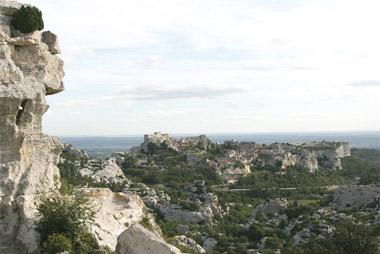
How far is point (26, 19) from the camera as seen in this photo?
1254cm

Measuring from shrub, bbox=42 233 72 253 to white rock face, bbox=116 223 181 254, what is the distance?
A: 4.76ft

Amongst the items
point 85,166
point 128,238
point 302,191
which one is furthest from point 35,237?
point 302,191

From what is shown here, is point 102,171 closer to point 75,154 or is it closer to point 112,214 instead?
Result: point 75,154

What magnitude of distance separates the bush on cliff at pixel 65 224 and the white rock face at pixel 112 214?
0.49m

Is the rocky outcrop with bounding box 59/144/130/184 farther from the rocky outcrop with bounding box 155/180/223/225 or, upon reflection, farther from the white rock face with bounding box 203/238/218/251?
the white rock face with bounding box 203/238/218/251

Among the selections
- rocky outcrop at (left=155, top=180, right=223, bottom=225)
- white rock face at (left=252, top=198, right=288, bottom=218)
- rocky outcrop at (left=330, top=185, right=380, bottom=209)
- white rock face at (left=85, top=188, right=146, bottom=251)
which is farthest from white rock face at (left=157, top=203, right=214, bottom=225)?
white rock face at (left=85, top=188, right=146, bottom=251)

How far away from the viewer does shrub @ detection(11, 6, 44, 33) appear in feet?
41.0

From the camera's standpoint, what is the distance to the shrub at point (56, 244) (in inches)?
408

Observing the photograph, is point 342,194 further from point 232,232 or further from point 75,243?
point 75,243

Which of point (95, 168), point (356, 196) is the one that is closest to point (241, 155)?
point (95, 168)

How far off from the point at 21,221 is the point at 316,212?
38131mm

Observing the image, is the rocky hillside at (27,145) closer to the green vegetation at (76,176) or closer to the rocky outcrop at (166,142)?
the green vegetation at (76,176)

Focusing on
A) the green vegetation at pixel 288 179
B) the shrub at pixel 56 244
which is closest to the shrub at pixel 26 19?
the shrub at pixel 56 244

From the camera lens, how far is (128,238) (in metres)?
10.4
